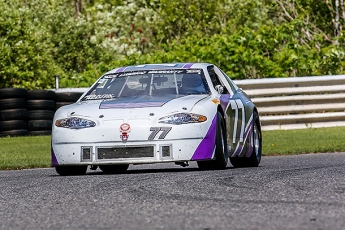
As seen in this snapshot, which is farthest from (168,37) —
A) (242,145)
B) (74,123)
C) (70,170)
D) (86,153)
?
(86,153)

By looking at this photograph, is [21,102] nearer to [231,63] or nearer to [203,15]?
[231,63]

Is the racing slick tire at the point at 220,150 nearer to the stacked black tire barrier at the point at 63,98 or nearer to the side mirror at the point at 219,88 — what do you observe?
the side mirror at the point at 219,88

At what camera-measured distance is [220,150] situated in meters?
10.7

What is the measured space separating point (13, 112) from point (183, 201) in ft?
43.2

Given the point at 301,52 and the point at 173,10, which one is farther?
the point at 173,10

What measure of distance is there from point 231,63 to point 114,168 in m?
12.4

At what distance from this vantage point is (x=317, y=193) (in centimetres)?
757

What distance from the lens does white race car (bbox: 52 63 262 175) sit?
10383mm

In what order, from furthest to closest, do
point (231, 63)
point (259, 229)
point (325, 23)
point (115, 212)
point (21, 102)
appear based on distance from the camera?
point (325, 23) < point (231, 63) < point (21, 102) < point (115, 212) < point (259, 229)

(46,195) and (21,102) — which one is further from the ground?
(46,195)

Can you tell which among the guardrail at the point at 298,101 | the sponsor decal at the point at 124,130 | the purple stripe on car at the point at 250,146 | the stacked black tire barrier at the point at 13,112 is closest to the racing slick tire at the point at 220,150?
the sponsor decal at the point at 124,130

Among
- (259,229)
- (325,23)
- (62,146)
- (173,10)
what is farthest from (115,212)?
(173,10)

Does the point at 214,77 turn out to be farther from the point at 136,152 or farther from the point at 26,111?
the point at 26,111

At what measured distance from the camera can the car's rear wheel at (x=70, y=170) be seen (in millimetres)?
11023
